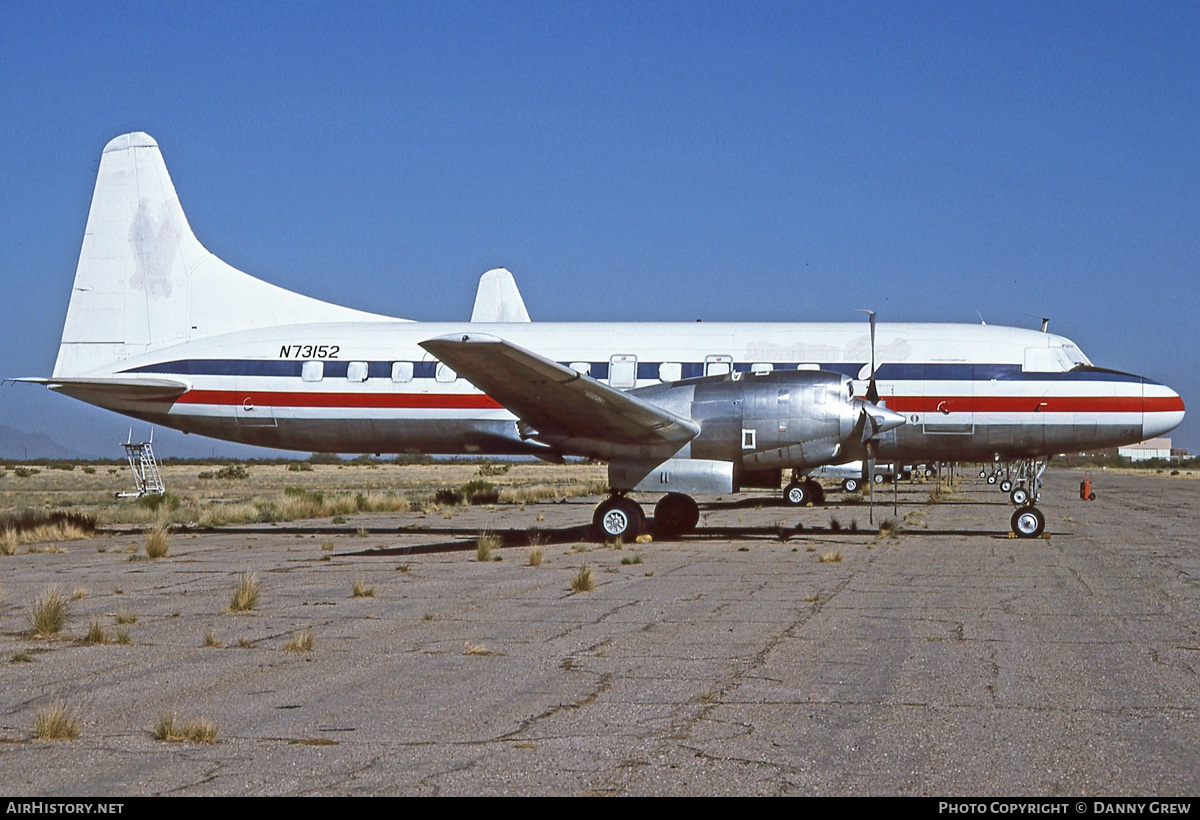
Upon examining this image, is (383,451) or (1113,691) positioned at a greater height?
(383,451)

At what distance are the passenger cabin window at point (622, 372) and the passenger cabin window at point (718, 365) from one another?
59.8 inches

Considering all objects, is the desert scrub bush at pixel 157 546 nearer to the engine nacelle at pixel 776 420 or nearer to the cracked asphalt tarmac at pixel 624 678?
the cracked asphalt tarmac at pixel 624 678

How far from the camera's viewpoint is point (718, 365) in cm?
2384

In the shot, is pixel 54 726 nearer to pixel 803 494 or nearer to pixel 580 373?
pixel 580 373

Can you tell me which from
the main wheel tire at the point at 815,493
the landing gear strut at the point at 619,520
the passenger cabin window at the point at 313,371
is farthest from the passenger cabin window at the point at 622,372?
the main wheel tire at the point at 815,493

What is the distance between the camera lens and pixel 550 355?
24219 mm

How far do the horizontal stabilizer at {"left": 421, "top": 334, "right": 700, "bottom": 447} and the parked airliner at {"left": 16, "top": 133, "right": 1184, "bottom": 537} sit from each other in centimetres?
9

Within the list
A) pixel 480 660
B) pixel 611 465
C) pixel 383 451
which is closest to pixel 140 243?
pixel 383 451

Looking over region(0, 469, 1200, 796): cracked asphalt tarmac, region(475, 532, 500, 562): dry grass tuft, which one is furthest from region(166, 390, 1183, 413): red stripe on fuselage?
region(0, 469, 1200, 796): cracked asphalt tarmac

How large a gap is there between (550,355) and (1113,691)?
17.1 meters

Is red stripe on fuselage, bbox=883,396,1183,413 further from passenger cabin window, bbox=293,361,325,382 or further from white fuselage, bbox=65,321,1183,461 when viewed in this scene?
passenger cabin window, bbox=293,361,325,382

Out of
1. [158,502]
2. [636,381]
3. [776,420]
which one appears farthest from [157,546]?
[158,502]

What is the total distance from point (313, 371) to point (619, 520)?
8108mm

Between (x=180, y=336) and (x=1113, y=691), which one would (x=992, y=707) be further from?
(x=180, y=336)
